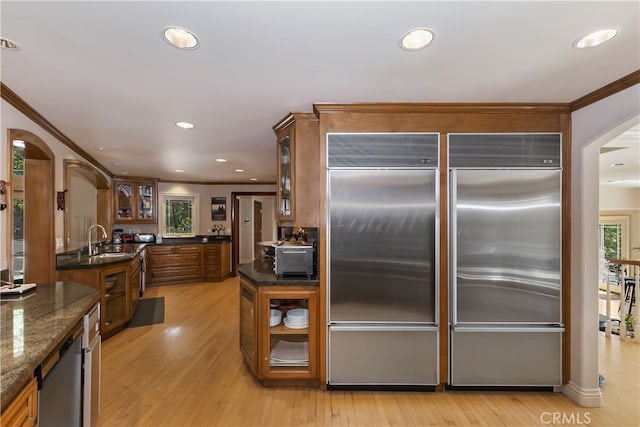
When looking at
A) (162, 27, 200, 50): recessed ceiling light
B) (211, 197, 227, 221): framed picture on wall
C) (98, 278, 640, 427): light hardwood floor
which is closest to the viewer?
(162, 27, 200, 50): recessed ceiling light

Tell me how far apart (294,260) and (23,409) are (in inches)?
69.1

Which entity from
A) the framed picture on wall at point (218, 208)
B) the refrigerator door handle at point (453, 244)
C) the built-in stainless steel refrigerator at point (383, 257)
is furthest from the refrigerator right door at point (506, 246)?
the framed picture on wall at point (218, 208)

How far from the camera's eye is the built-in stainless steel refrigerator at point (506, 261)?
7.72 feet

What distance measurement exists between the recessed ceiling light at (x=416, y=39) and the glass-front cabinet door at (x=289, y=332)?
1.84m

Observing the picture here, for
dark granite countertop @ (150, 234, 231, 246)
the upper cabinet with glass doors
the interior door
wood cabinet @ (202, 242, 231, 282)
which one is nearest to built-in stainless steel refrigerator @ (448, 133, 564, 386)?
wood cabinet @ (202, 242, 231, 282)

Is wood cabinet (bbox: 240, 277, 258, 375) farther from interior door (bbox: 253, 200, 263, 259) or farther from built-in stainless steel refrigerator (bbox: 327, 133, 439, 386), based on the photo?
interior door (bbox: 253, 200, 263, 259)

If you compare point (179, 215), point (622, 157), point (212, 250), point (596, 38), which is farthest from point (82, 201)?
point (622, 157)

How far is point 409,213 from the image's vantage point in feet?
7.72

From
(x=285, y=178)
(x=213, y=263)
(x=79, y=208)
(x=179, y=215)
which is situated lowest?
(x=213, y=263)

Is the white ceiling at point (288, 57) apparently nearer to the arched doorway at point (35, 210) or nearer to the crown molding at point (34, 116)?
the crown molding at point (34, 116)

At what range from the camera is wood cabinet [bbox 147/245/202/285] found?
6188 mm

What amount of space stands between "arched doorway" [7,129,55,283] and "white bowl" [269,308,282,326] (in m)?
2.31

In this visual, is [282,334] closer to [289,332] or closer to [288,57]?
[289,332]

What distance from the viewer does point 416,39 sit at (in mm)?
1487
